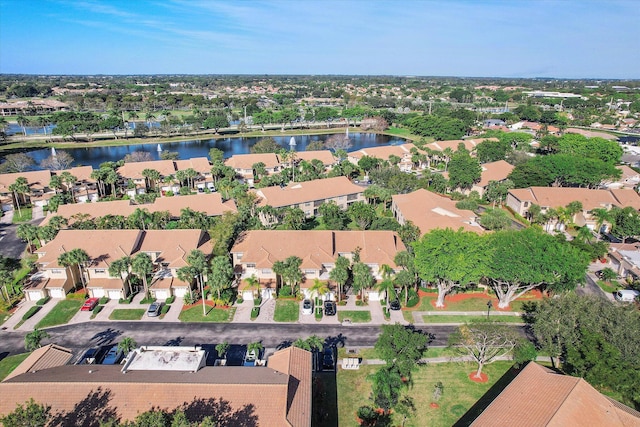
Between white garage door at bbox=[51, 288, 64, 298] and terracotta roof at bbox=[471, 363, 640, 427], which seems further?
white garage door at bbox=[51, 288, 64, 298]

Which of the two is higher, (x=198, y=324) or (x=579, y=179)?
(x=579, y=179)

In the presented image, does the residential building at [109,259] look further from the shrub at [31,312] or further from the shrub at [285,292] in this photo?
the shrub at [285,292]

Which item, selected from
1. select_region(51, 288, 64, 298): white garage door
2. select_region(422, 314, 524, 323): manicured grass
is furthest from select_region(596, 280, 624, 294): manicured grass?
select_region(51, 288, 64, 298): white garage door

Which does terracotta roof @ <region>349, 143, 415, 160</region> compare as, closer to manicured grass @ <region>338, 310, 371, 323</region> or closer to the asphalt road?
manicured grass @ <region>338, 310, 371, 323</region>

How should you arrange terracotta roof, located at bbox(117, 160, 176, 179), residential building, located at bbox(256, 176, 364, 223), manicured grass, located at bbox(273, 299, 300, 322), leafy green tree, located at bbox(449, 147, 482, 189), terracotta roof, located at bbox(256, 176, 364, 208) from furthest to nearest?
terracotta roof, located at bbox(117, 160, 176, 179)
leafy green tree, located at bbox(449, 147, 482, 189)
residential building, located at bbox(256, 176, 364, 223)
terracotta roof, located at bbox(256, 176, 364, 208)
manicured grass, located at bbox(273, 299, 300, 322)

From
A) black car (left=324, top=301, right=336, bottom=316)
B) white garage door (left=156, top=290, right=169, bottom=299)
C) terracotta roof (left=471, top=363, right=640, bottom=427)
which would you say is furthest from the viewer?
white garage door (left=156, top=290, right=169, bottom=299)

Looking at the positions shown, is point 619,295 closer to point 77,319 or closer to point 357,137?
point 77,319

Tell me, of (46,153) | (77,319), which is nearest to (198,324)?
(77,319)

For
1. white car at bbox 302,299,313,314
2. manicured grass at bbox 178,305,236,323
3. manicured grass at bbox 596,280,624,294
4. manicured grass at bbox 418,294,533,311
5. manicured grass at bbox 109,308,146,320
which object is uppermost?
white car at bbox 302,299,313,314
